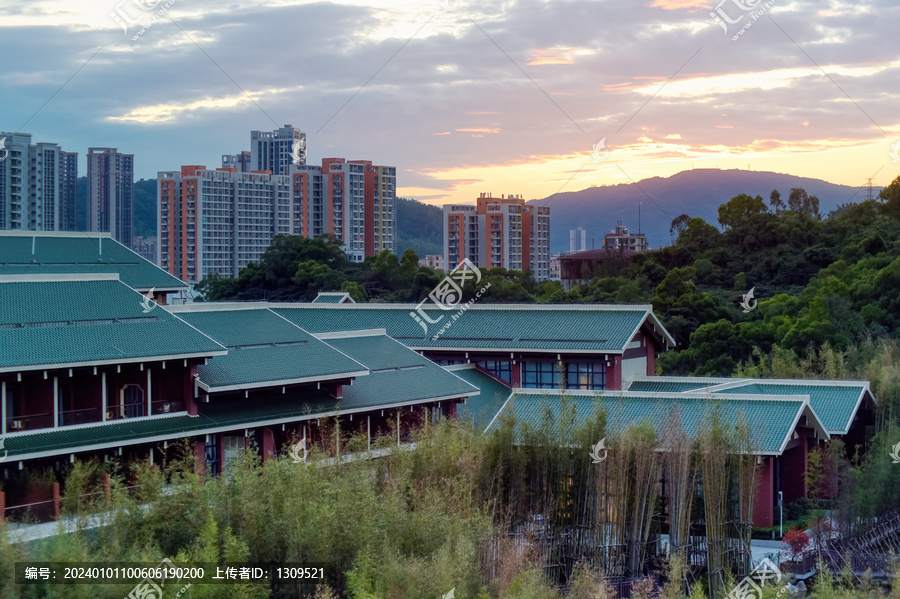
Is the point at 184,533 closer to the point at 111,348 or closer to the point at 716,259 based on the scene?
the point at 111,348

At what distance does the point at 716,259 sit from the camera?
3969 cm

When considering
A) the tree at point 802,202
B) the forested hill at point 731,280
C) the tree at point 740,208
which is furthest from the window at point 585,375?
the tree at point 802,202

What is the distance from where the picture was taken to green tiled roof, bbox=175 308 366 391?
15117 millimetres

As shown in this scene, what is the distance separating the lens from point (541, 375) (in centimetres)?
2147

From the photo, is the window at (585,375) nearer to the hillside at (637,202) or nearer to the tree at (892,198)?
the tree at (892,198)

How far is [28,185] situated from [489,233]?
101 ft

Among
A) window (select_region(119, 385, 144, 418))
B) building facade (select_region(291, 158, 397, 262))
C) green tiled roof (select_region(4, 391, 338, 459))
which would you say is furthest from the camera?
building facade (select_region(291, 158, 397, 262))

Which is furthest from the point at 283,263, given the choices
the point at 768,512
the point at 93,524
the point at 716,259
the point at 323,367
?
the point at 93,524

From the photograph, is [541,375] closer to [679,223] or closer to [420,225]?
[679,223]

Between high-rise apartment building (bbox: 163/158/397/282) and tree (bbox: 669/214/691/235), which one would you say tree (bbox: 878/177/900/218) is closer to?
tree (bbox: 669/214/691/235)

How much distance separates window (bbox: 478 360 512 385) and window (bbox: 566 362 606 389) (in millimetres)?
1470

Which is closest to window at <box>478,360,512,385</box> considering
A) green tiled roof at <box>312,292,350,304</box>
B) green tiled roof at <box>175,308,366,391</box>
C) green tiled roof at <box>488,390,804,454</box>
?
green tiled roof at <box>488,390,804,454</box>

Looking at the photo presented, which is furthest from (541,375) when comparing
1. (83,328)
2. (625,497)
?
(83,328)

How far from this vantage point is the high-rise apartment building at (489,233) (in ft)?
219
